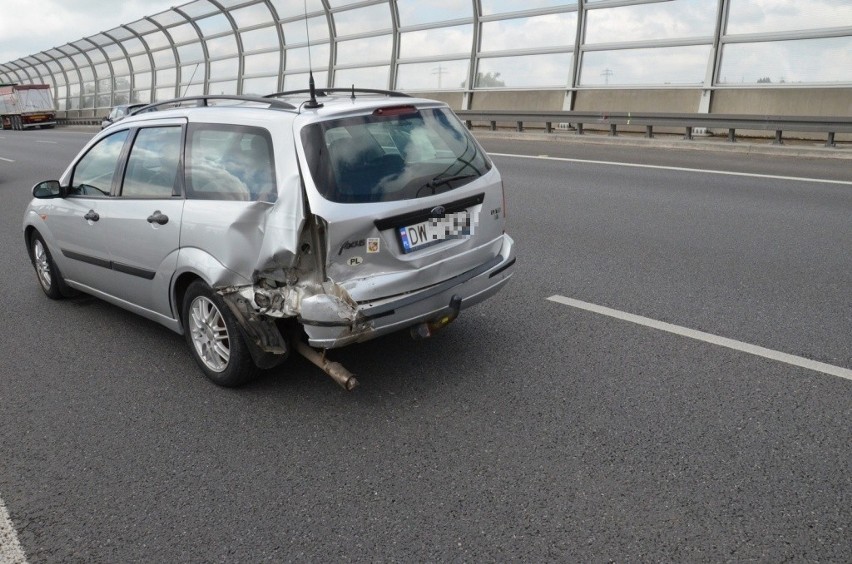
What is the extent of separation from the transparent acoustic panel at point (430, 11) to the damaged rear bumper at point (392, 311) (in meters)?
17.5

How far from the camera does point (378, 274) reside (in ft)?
12.3

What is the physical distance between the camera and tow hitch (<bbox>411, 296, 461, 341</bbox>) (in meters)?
4.05

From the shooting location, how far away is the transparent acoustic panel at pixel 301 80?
24.5 metres

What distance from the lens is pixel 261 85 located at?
2698cm

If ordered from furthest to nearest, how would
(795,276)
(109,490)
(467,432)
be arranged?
1. (795,276)
2. (467,432)
3. (109,490)

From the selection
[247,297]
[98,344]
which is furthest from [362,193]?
[98,344]

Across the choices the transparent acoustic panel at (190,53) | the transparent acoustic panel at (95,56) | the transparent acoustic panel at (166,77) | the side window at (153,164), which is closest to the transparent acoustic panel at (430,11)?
the transparent acoustic panel at (190,53)

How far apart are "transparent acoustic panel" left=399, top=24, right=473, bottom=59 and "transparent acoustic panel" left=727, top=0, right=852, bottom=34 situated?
24.7 feet

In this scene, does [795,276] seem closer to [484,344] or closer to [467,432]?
[484,344]

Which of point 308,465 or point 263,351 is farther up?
point 263,351

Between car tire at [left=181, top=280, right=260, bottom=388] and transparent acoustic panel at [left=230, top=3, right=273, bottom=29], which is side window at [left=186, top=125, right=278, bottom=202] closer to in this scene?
car tire at [left=181, top=280, right=260, bottom=388]

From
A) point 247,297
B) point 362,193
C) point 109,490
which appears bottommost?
point 109,490

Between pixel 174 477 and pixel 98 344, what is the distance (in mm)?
2099

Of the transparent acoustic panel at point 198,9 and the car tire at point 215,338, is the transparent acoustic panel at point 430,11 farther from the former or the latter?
the car tire at point 215,338
